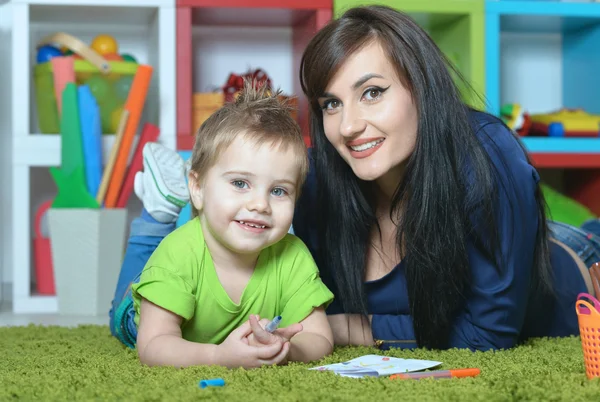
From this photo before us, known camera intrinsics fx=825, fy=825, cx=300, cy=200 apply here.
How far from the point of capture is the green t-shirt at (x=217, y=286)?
1.12m

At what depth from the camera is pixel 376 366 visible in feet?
3.44

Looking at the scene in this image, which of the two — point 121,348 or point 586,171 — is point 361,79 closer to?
point 121,348

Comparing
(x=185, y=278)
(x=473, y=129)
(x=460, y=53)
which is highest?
(x=460, y=53)

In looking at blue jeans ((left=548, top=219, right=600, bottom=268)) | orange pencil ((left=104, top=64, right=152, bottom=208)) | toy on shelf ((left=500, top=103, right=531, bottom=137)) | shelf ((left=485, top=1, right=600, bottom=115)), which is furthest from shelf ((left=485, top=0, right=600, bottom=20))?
orange pencil ((left=104, top=64, right=152, bottom=208))

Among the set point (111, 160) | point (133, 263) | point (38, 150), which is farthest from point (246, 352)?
point (38, 150)

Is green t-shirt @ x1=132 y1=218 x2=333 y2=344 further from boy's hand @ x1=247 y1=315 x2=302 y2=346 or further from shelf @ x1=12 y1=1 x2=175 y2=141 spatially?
shelf @ x1=12 y1=1 x2=175 y2=141

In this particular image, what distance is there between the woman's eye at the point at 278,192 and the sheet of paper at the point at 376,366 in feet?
0.79

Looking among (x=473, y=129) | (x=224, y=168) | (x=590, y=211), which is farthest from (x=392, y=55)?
(x=590, y=211)

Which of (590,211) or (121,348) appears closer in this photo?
(121,348)

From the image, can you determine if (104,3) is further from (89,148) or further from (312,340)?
(312,340)

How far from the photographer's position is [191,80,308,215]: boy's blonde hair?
3.69 feet

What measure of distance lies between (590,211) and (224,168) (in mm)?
1762

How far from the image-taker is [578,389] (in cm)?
90

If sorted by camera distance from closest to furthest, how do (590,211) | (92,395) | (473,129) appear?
(92,395)
(473,129)
(590,211)
